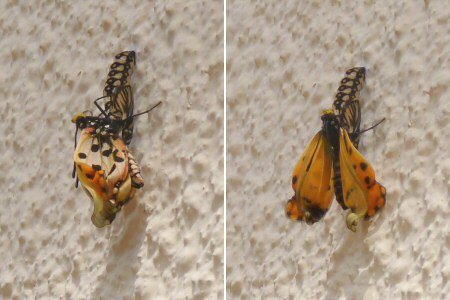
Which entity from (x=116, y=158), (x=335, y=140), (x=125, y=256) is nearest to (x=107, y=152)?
(x=116, y=158)

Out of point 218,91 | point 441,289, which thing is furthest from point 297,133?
point 441,289

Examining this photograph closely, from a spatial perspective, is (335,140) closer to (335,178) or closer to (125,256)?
(335,178)

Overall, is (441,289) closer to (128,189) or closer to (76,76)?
(128,189)

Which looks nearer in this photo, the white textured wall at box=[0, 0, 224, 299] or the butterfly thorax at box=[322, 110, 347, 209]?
the butterfly thorax at box=[322, 110, 347, 209]

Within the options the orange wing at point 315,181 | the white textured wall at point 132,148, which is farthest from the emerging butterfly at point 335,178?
the white textured wall at point 132,148

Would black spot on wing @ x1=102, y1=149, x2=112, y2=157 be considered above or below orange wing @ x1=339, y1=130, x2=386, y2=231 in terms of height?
below

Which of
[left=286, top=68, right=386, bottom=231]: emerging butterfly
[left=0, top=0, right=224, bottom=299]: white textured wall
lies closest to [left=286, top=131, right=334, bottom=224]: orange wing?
[left=286, top=68, right=386, bottom=231]: emerging butterfly

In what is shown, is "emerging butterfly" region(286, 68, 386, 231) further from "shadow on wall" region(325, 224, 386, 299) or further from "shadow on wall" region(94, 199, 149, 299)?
"shadow on wall" region(94, 199, 149, 299)
